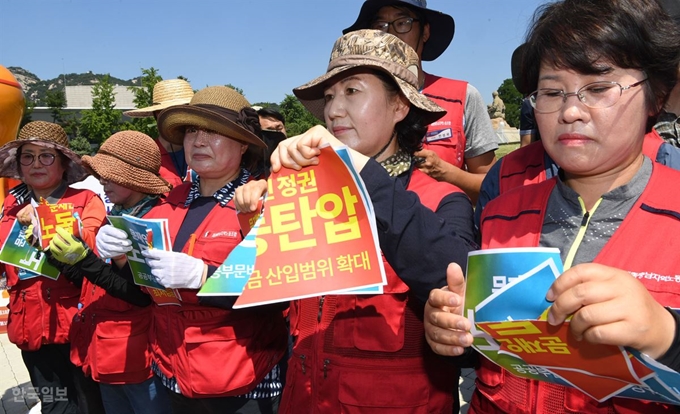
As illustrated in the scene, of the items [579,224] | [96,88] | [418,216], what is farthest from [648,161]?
[96,88]

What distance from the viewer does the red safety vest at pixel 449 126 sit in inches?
119

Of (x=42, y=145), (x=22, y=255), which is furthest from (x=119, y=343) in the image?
(x=42, y=145)

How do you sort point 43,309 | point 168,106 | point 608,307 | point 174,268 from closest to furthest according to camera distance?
point 608,307 < point 174,268 < point 43,309 < point 168,106

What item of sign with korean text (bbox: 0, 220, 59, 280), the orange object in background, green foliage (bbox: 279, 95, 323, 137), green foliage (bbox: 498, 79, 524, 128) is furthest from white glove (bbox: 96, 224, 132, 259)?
green foliage (bbox: 498, 79, 524, 128)

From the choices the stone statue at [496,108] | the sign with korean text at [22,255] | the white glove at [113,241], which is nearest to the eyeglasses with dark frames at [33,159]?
the sign with korean text at [22,255]

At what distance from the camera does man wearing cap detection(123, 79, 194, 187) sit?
4.24 meters

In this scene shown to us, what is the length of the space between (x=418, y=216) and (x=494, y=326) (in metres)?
0.46

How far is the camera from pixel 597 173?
1340mm

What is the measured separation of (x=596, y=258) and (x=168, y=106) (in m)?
4.02

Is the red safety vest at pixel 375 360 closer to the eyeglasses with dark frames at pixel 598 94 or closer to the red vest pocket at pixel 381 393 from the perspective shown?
the red vest pocket at pixel 381 393

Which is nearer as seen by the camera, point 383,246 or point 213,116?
point 383,246

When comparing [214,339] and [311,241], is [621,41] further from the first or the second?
[214,339]

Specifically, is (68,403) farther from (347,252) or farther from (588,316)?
(588,316)

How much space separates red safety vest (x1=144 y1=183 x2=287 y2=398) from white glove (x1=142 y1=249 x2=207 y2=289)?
145 millimetres
